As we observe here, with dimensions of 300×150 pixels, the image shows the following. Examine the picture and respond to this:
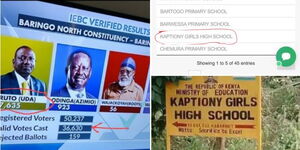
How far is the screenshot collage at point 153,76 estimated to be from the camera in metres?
1.44

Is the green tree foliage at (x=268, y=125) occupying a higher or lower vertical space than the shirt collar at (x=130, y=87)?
lower

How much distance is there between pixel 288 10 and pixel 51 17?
946mm

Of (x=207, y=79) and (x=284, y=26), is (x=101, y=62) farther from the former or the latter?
(x=284, y=26)

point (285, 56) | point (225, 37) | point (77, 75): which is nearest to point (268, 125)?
point (285, 56)

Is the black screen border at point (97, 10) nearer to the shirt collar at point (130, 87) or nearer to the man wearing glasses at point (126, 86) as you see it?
the man wearing glasses at point (126, 86)

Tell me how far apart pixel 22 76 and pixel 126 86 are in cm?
53

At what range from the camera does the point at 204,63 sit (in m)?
1.46

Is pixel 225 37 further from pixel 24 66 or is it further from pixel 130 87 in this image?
pixel 24 66

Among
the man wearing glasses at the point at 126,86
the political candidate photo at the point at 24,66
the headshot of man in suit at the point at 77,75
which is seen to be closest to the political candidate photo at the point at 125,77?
the man wearing glasses at the point at 126,86

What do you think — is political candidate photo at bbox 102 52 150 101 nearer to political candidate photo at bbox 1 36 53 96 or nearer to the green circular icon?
political candidate photo at bbox 1 36 53 96

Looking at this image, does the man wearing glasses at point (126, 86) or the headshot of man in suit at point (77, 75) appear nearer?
the headshot of man in suit at point (77, 75)

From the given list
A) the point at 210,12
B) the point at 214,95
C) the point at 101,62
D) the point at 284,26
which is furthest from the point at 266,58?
the point at 101,62

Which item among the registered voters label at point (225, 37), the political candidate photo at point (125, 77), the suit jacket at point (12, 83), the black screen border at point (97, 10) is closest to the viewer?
the registered voters label at point (225, 37)

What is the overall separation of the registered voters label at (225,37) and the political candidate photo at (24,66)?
1.55 feet
